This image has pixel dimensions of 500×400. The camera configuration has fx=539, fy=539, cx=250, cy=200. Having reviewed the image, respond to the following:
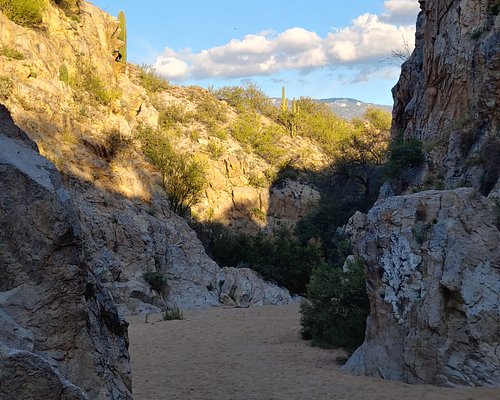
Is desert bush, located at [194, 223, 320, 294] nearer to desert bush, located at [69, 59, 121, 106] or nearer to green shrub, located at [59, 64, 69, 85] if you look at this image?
desert bush, located at [69, 59, 121, 106]

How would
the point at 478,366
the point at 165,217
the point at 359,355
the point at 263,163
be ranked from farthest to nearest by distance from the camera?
the point at 263,163, the point at 165,217, the point at 359,355, the point at 478,366

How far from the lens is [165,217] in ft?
75.8

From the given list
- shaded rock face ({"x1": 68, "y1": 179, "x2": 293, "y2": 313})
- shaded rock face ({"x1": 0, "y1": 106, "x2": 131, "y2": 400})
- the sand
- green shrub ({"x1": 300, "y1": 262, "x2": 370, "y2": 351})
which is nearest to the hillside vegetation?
green shrub ({"x1": 300, "y1": 262, "x2": 370, "y2": 351})

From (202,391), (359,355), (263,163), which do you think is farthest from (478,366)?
(263,163)

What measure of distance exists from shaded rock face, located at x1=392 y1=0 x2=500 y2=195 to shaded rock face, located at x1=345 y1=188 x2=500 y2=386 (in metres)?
5.81

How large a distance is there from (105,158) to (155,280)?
601 cm

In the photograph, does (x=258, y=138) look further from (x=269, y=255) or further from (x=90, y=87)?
(x=90, y=87)

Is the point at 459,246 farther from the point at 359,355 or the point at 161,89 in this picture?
the point at 161,89

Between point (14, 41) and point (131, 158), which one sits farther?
point (131, 158)

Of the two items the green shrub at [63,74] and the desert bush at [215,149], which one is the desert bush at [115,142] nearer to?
the green shrub at [63,74]

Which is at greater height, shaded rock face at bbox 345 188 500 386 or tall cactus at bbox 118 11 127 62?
tall cactus at bbox 118 11 127 62

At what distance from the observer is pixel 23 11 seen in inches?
904

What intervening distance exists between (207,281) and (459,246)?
14.3 metres

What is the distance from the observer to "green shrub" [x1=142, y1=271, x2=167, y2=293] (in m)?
18.7
